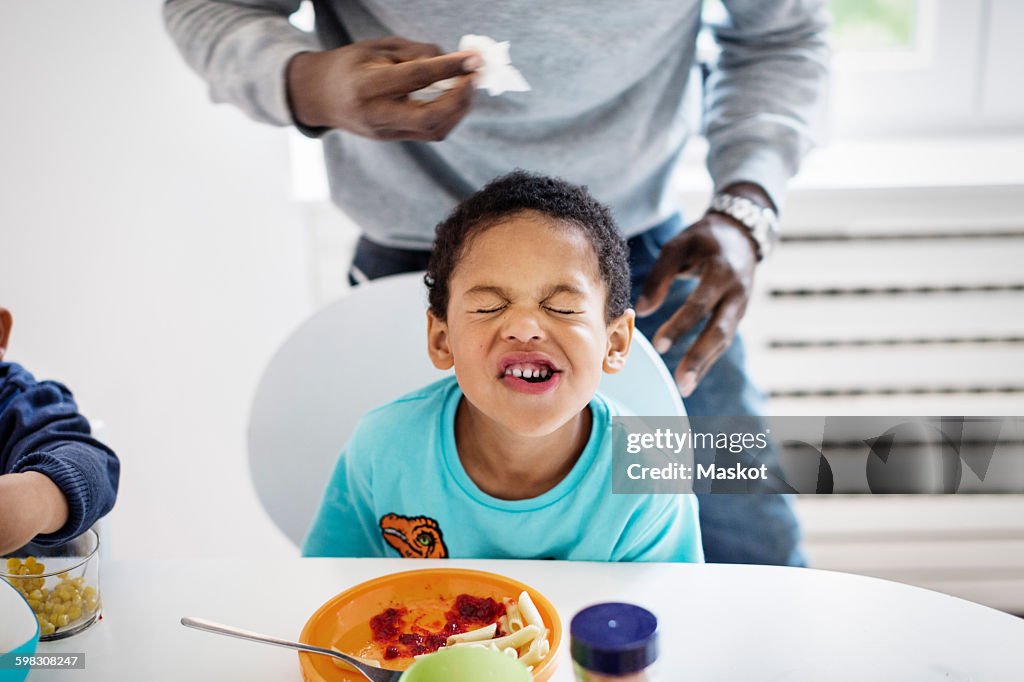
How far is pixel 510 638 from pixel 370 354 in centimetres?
36

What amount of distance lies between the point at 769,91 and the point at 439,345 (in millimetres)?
404

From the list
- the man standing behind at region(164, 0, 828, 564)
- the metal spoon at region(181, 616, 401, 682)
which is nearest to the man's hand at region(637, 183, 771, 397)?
the man standing behind at region(164, 0, 828, 564)

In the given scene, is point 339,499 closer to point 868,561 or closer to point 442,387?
point 442,387

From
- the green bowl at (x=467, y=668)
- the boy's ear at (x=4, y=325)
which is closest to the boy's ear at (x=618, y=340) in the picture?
the green bowl at (x=467, y=668)

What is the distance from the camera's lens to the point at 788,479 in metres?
0.96

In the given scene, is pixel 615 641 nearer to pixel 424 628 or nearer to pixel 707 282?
pixel 424 628

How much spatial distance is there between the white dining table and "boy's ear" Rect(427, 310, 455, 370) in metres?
0.16

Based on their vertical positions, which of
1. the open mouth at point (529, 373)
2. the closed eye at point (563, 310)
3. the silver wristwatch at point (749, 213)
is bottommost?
the open mouth at point (529, 373)

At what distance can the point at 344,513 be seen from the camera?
781mm

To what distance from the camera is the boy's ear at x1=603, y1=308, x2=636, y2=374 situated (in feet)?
2.43

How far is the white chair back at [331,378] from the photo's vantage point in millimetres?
832

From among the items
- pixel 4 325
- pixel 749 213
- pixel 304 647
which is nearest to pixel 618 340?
pixel 749 213

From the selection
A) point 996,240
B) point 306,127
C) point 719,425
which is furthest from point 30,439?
point 996,240

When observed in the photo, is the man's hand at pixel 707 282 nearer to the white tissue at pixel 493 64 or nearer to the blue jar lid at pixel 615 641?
the white tissue at pixel 493 64
